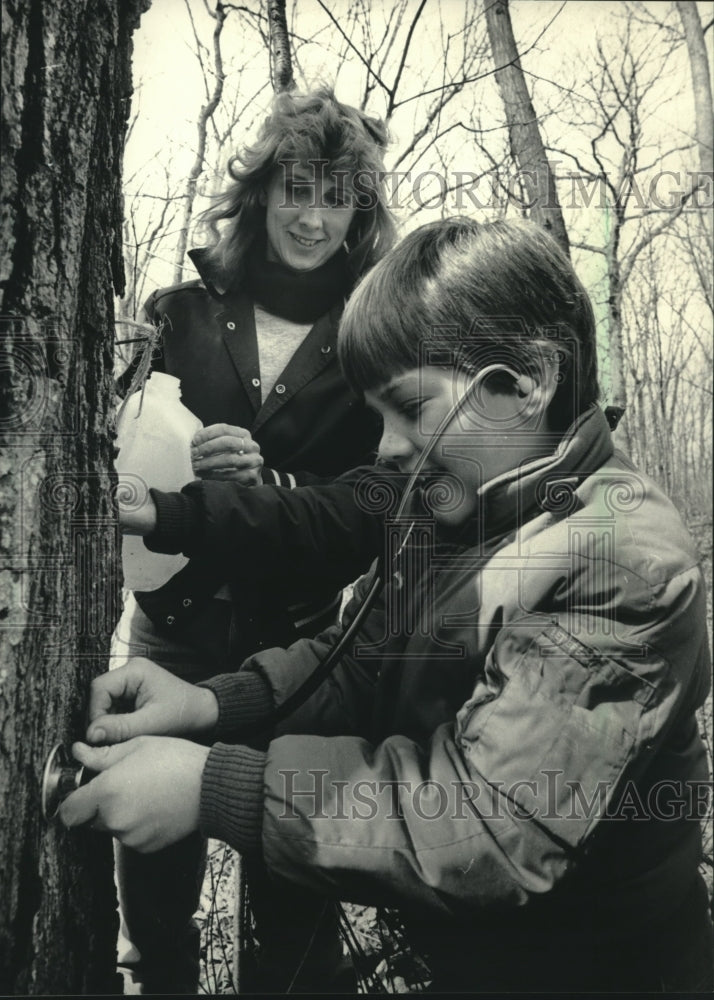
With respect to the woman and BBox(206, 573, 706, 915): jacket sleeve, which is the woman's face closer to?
the woman

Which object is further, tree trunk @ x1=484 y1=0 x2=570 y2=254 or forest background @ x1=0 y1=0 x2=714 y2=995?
tree trunk @ x1=484 y1=0 x2=570 y2=254

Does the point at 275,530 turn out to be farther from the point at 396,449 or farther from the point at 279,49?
the point at 279,49

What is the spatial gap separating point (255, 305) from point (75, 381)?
317mm

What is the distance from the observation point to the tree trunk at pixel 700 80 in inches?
55.0

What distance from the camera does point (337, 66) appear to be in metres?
1.27

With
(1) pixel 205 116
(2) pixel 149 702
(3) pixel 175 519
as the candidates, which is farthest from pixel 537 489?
(1) pixel 205 116

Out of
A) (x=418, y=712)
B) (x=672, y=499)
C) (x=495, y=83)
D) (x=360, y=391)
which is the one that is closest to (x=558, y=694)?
(x=418, y=712)

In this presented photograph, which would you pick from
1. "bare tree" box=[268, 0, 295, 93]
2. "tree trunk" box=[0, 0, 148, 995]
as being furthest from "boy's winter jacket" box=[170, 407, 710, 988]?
"bare tree" box=[268, 0, 295, 93]

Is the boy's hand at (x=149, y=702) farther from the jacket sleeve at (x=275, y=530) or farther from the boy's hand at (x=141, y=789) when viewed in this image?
the jacket sleeve at (x=275, y=530)

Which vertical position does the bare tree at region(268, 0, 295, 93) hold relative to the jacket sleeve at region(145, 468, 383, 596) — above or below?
above

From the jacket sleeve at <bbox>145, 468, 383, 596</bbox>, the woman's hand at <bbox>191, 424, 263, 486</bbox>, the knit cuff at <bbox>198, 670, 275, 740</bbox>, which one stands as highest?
the woman's hand at <bbox>191, 424, 263, 486</bbox>

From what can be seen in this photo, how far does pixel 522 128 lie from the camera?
1.36 meters

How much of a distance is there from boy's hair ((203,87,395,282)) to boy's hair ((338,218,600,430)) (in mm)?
60

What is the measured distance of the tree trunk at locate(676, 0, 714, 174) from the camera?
1396 mm
